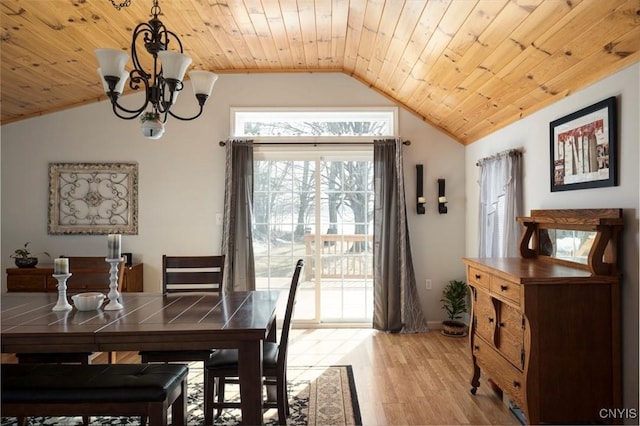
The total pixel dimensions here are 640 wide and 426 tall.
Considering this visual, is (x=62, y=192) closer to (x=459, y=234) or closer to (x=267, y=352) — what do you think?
(x=267, y=352)

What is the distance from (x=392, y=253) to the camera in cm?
463

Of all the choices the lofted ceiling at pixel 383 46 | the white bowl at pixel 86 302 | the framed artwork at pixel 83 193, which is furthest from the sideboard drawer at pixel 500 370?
the framed artwork at pixel 83 193

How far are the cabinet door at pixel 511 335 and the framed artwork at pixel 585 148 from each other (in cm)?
89

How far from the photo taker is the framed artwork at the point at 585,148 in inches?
93.0

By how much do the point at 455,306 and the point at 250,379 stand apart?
3113mm

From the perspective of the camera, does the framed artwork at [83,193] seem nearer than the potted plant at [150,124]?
No

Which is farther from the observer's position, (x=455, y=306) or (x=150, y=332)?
(x=455, y=306)

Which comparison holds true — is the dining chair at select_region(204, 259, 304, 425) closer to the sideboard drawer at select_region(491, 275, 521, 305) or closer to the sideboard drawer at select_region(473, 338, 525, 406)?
the sideboard drawer at select_region(491, 275, 521, 305)

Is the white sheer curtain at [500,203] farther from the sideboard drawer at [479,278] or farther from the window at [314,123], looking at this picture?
the window at [314,123]

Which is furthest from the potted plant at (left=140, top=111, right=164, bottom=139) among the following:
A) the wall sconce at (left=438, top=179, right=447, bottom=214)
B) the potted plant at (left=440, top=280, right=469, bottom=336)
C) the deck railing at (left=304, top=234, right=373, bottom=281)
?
the potted plant at (left=440, top=280, right=469, bottom=336)

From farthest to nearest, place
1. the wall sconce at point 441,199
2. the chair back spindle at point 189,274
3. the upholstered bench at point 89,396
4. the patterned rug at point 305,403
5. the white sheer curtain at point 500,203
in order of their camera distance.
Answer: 1. the wall sconce at point 441,199
2. the white sheer curtain at point 500,203
3. the chair back spindle at point 189,274
4. the patterned rug at point 305,403
5. the upholstered bench at point 89,396

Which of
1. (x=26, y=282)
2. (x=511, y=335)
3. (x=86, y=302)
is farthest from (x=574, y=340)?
(x=26, y=282)

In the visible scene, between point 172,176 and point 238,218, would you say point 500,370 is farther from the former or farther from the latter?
point 172,176

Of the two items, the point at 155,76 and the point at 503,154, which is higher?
the point at 155,76
